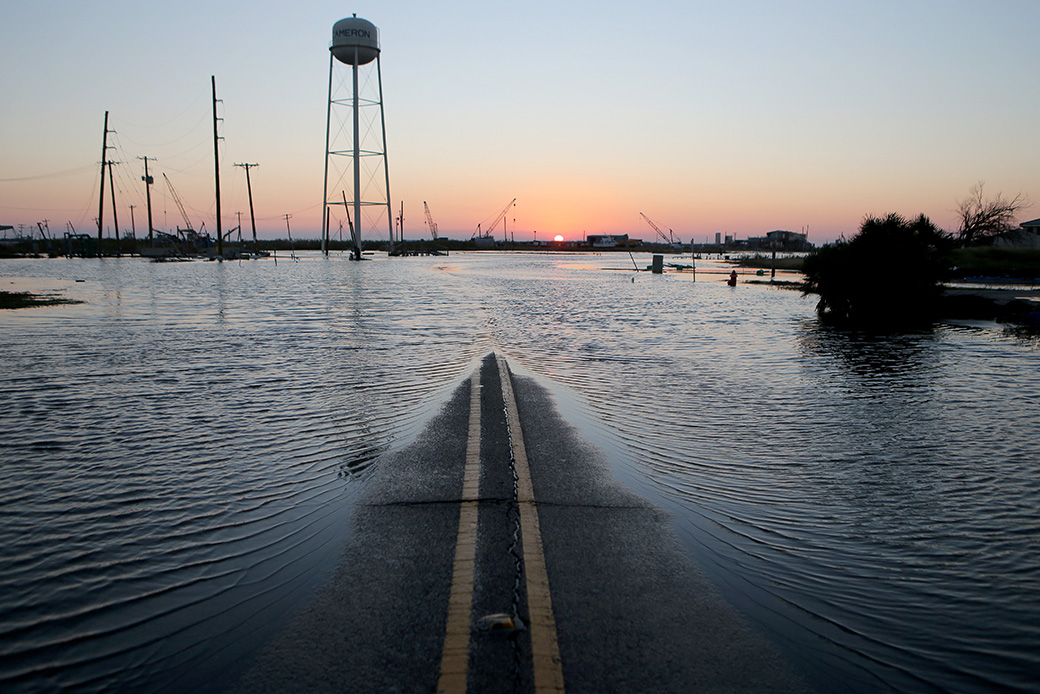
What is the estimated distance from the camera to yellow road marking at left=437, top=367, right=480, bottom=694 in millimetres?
3076

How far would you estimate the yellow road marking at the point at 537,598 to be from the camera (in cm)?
309

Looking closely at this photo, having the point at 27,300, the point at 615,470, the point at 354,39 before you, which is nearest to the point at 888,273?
the point at 615,470

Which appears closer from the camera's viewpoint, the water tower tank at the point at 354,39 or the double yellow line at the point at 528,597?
the double yellow line at the point at 528,597

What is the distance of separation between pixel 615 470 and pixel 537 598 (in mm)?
2940

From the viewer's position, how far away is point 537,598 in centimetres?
381

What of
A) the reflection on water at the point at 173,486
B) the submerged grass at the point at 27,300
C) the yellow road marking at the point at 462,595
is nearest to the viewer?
the yellow road marking at the point at 462,595

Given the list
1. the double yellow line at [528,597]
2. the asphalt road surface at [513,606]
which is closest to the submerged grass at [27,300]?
the asphalt road surface at [513,606]

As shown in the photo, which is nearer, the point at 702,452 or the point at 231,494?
the point at 231,494

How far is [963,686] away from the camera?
10.4 ft

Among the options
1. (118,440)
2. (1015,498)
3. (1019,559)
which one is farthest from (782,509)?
(118,440)

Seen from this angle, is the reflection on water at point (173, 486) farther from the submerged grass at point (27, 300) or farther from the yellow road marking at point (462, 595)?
the submerged grass at point (27, 300)

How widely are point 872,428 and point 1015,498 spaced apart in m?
2.58

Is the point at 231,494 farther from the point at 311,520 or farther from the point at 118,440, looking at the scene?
the point at 118,440

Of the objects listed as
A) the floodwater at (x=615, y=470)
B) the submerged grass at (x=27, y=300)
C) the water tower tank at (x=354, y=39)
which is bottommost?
the floodwater at (x=615, y=470)
